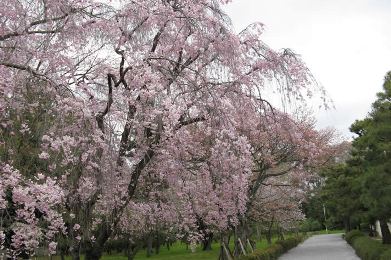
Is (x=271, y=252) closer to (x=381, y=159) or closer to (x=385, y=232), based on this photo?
(x=385, y=232)

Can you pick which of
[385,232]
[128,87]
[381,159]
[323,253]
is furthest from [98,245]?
[323,253]

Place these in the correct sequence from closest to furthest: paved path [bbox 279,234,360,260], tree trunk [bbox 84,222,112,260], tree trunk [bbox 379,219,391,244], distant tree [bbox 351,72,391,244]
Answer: tree trunk [bbox 84,222,112,260], distant tree [bbox 351,72,391,244], paved path [bbox 279,234,360,260], tree trunk [bbox 379,219,391,244]

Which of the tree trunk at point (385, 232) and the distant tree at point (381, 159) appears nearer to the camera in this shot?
the distant tree at point (381, 159)

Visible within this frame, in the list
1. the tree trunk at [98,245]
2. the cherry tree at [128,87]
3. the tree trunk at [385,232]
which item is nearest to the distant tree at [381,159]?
the cherry tree at [128,87]

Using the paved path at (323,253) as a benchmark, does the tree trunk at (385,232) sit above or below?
above

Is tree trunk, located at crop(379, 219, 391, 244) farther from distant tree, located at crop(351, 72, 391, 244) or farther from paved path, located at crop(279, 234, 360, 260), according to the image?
distant tree, located at crop(351, 72, 391, 244)

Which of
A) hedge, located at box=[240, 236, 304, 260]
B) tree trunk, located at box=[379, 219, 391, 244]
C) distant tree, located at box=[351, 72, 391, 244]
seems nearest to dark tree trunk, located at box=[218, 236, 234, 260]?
hedge, located at box=[240, 236, 304, 260]

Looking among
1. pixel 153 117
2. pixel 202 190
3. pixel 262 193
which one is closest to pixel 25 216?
pixel 153 117

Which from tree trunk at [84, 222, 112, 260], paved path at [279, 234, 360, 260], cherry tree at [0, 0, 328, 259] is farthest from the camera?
paved path at [279, 234, 360, 260]

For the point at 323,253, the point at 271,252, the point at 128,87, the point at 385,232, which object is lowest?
the point at 323,253

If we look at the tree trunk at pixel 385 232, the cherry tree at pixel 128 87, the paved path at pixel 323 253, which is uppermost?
the cherry tree at pixel 128 87

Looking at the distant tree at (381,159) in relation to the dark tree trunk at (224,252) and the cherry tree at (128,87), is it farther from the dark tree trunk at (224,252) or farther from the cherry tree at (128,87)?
the cherry tree at (128,87)

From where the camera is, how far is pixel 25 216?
541 cm

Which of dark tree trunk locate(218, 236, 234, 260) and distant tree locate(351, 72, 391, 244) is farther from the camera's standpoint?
dark tree trunk locate(218, 236, 234, 260)
